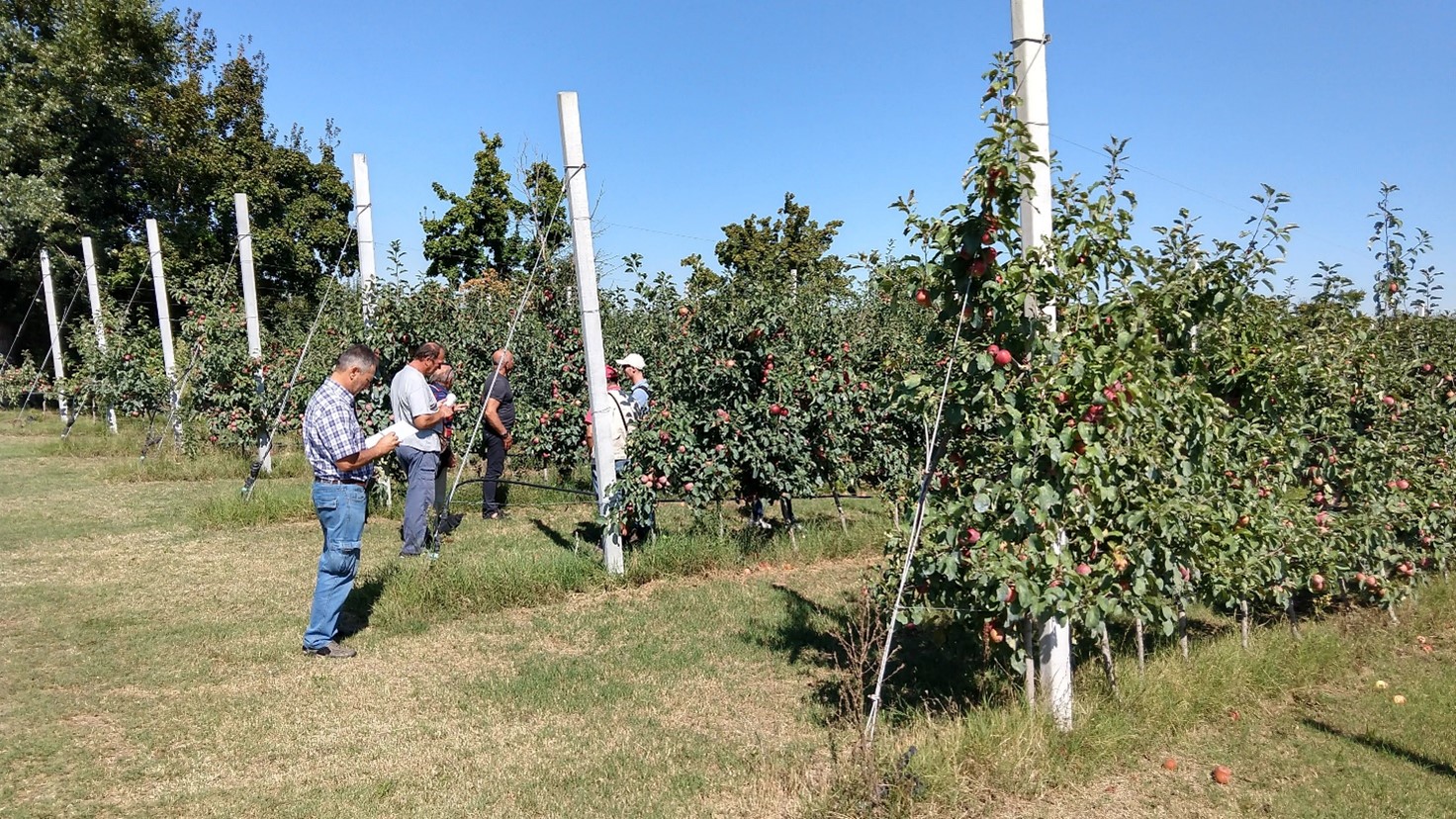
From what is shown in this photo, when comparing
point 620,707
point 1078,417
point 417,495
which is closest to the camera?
point 1078,417

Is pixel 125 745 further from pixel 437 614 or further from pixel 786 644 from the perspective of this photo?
pixel 786 644

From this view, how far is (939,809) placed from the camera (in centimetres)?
326

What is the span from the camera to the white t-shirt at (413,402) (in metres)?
7.29

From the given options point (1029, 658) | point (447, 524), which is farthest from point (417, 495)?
point (1029, 658)

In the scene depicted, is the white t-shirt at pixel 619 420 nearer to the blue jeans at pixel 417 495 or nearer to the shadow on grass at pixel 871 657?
the blue jeans at pixel 417 495

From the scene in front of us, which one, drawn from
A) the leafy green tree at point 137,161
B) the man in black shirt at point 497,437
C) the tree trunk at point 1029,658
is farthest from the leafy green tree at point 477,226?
the tree trunk at point 1029,658

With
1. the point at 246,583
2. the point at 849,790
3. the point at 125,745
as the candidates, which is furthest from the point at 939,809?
the point at 246,583

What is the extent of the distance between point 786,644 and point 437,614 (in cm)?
218

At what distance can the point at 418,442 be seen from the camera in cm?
754

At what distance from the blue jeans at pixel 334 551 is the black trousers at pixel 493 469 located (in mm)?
3915

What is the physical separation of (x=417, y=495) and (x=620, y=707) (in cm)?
362

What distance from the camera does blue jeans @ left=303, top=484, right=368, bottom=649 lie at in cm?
514

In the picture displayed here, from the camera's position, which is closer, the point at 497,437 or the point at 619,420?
the point at 619,420

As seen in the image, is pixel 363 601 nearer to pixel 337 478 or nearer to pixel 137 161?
pixel 337 478
